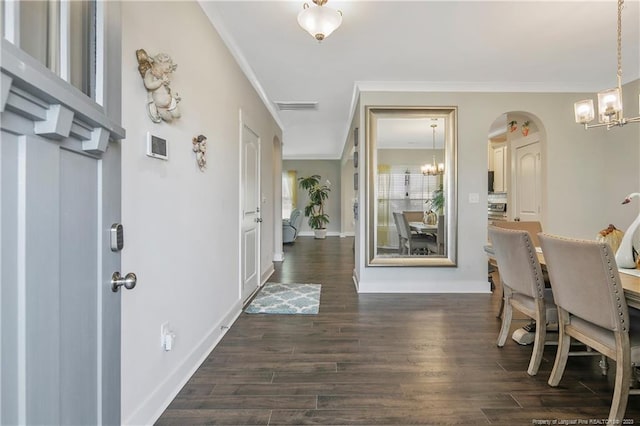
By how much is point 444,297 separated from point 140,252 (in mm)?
3355

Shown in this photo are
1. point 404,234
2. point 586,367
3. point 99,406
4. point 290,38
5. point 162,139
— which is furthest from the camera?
point 404,234

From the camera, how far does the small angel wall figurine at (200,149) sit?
2116 mm

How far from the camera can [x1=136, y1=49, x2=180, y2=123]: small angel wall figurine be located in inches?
58.5

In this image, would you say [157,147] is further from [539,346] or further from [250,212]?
[539,346]

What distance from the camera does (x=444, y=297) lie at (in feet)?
12.3

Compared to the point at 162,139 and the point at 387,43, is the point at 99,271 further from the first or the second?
the point at 387,43

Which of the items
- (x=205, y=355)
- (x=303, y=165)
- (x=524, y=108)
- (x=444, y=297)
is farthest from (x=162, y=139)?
(x=303, y=165)

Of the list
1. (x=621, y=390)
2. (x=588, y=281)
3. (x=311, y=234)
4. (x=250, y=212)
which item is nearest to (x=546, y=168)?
(x=588, y=281)

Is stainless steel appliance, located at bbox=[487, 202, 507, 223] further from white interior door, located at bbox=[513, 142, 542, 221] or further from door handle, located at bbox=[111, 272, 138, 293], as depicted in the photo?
door handle, located at bbox=[111, 272, 138, 293]

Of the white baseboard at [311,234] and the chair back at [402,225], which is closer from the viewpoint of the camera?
the chair back at [402,225]

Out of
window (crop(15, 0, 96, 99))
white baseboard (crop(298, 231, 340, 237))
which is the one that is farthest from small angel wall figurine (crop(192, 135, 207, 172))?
white baseboard (crop(298, 231, 340, 237))

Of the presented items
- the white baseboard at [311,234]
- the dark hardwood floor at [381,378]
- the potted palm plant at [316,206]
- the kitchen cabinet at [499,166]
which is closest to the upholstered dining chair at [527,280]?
the dark hardwood floor at [381,378]

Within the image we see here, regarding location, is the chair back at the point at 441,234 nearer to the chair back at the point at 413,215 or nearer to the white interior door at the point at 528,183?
the chair back at the point at 413,215

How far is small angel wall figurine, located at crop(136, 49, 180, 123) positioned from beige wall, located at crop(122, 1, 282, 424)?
0.04 metres
